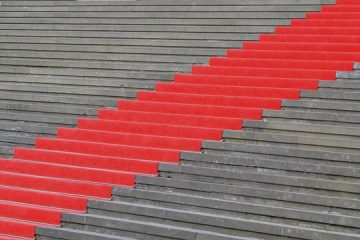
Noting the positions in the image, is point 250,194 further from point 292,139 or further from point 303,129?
point 303,129

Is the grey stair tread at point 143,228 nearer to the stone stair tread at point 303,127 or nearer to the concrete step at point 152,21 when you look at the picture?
the stone stair tread at point 303,127

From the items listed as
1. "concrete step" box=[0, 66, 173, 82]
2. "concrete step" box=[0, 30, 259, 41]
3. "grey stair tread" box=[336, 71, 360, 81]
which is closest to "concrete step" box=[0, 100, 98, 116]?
"concrete step" box=[0, 66, 173, 82]

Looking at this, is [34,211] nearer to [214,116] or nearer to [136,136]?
[136,136]

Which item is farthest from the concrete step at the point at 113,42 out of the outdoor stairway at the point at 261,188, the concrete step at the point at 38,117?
the outdoor stairway at the point at 261,188

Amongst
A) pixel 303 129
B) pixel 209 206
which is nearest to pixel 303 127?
pixel 303 129

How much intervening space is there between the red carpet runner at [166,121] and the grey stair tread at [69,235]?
133 millimetres

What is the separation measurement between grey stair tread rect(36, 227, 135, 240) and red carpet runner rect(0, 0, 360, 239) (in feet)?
0.44

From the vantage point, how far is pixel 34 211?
22.0ft

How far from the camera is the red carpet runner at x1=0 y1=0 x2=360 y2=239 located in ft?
22.5

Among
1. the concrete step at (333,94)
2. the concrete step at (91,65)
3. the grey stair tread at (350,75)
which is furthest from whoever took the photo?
the concrete step at (91,65)

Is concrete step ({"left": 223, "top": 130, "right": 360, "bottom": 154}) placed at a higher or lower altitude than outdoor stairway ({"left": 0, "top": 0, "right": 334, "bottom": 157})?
lower

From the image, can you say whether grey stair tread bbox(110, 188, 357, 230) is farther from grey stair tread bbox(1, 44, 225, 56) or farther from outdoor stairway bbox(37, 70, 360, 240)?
grey stair tread bbox(1, 44, 225, 56)

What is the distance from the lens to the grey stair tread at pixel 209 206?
5793 mm

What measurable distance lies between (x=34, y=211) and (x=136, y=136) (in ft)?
4.35
